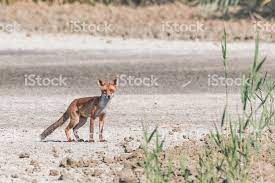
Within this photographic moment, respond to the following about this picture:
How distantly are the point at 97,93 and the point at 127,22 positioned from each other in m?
9.58

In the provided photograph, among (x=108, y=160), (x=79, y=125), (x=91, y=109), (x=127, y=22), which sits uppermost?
(x=91, y=109)

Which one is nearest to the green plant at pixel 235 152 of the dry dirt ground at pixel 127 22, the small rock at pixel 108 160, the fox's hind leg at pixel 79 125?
the small rock at pixel 108 160

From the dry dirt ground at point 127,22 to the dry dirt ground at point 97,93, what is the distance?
2.93 feet

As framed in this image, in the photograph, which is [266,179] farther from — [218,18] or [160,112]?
[218,18]

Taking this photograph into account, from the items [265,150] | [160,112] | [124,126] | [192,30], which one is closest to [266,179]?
[265,150]

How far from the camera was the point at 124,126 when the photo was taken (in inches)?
501

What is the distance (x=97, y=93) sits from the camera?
53.2 ft

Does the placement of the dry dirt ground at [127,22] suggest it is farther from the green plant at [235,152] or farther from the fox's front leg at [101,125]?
the green plant at [235,152]

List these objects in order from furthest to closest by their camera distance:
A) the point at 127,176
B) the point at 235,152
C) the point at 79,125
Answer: the point at 79,125 → the point at 127,176 → the point at 235,152

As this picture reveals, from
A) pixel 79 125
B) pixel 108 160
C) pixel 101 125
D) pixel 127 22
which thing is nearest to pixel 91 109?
pixel 101 125

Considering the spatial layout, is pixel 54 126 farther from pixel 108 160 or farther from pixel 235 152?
pixel 235 152

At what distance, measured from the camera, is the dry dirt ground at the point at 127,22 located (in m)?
24.0

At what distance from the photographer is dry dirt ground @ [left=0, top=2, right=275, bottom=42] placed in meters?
24.0

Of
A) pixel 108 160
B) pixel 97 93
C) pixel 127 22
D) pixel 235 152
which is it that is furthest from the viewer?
pixel 127 22
